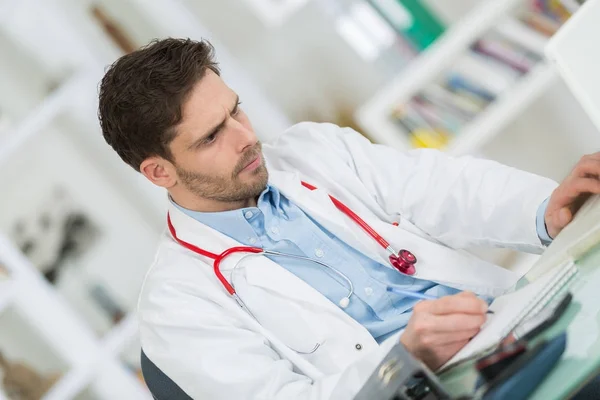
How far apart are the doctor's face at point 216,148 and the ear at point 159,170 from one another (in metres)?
0.02

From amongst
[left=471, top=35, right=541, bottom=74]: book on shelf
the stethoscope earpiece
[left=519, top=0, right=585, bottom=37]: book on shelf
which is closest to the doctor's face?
the stethoscope earpiece

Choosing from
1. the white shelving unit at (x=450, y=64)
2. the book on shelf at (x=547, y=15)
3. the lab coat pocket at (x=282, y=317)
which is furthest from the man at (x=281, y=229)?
the book on shelf at (x=547, y=15)

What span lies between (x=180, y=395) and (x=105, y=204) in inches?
56.5

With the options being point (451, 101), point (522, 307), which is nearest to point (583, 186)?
point (522, 307)

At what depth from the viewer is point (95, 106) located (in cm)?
253

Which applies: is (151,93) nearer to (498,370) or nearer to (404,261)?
(404,261)

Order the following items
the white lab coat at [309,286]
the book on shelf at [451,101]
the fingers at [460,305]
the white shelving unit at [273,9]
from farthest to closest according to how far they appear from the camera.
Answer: the book on shelf at [451,101], the white shelving unit at [273,9], the white lab coat at [309,286], the fingers at [460,305]

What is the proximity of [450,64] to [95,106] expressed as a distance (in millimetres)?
1288

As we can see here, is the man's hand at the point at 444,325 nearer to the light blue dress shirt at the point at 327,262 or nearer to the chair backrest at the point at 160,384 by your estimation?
the light blue dress shirt at the point at 327,262

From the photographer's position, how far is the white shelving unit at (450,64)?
7.60ft

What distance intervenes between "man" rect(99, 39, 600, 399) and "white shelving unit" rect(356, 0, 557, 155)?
29.6 inches

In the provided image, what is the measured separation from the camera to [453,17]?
2707 mm

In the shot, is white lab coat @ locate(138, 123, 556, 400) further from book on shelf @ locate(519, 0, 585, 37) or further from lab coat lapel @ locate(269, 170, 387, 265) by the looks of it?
book on shelf @ locate(519, 0, 585, 37)

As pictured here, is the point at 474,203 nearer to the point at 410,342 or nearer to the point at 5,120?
the point at 410,342
